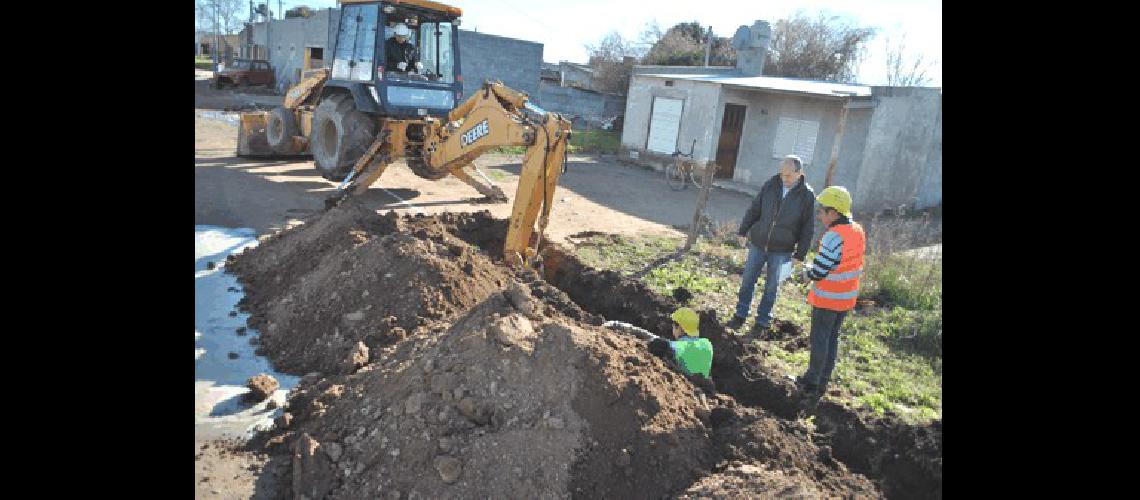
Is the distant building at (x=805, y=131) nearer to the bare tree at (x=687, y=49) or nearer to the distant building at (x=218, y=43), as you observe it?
the bare tree at (x=687, y=49)

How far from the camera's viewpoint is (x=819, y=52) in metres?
31.9

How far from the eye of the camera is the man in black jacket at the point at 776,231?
6.42 metres

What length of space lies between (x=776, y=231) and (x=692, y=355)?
2.11 m

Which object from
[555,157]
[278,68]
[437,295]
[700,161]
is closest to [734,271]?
[555,157]

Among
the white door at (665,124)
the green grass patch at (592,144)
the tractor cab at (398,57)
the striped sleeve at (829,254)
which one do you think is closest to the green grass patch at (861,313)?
the striped sleeve at (829,254)

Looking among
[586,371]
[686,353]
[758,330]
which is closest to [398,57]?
[758,330]

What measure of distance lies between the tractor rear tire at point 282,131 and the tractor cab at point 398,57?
1849 mm

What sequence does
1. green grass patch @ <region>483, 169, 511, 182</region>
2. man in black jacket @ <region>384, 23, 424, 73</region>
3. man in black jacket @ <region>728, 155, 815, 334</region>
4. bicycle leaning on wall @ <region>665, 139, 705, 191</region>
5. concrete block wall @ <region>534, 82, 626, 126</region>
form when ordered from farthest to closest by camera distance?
concrete block wall @ <region>534, 82, 626, 126</region>, bicycle leaning on wall @ <region>665, 139, 705, 191</region>, green grass patch @ <region>483, 169, 511, 182</region>, man in black jacket @ <region>384, 23, 424, 73</region>, man in black jacket @ <region>728, 155, 815, 334</region>

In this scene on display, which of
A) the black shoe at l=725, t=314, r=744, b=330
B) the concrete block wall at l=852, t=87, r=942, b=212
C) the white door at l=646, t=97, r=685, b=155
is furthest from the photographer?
the white door at l=646, t=97, r=685, b=155

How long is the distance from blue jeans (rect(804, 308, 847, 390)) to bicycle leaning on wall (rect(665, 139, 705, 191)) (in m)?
11.5

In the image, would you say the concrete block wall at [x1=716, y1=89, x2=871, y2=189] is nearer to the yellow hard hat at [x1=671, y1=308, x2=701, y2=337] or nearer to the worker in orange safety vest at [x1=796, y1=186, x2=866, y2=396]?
the worker in orange safety vest at [x1=796, y1=186, x2=866, y2=396]

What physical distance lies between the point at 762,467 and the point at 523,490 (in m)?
1.30

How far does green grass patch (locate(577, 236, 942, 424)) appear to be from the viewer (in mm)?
5711

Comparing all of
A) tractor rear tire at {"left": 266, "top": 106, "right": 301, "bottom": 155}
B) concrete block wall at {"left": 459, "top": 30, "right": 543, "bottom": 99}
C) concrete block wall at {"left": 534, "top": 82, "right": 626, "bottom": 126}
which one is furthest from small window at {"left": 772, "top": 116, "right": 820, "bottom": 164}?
concrete block wall at {"left": 459, "top": 30, "right": 543, "bottom": 99}
